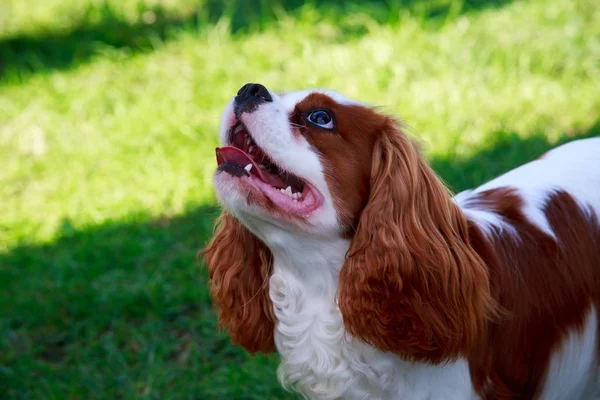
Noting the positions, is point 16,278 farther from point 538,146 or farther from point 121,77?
point 538,146

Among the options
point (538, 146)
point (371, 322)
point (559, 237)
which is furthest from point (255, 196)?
point (538, 146)

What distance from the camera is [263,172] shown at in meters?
2.24

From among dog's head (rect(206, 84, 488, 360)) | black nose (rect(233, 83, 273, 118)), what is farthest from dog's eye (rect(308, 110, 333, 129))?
black nose (rect(233, 83, 273, 118))

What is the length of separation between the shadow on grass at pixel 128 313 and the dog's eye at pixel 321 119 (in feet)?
4.11

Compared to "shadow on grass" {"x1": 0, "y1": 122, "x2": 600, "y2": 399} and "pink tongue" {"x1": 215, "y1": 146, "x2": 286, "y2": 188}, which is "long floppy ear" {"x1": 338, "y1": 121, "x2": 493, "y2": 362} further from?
"shadow on grass" {"x1": 0, "y1": 122, "x2": 600, "y2": 399}

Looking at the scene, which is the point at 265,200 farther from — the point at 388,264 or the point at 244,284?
the point at 244,284

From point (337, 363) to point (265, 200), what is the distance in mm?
547

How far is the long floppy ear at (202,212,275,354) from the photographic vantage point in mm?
2506

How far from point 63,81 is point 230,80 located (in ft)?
4.66

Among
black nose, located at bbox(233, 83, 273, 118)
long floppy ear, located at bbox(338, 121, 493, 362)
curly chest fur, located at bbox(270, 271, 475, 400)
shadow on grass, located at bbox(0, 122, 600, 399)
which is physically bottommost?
shadow on grass, located at bbox(0, 122, 600, 399)

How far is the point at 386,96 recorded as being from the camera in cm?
495

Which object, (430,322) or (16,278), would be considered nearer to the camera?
(430,322)

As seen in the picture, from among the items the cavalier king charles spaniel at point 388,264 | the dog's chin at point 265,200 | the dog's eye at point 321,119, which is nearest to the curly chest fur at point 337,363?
the cavalier king charles spaniel at point 388,264

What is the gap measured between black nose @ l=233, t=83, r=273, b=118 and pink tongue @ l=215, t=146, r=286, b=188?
11 centimetres
